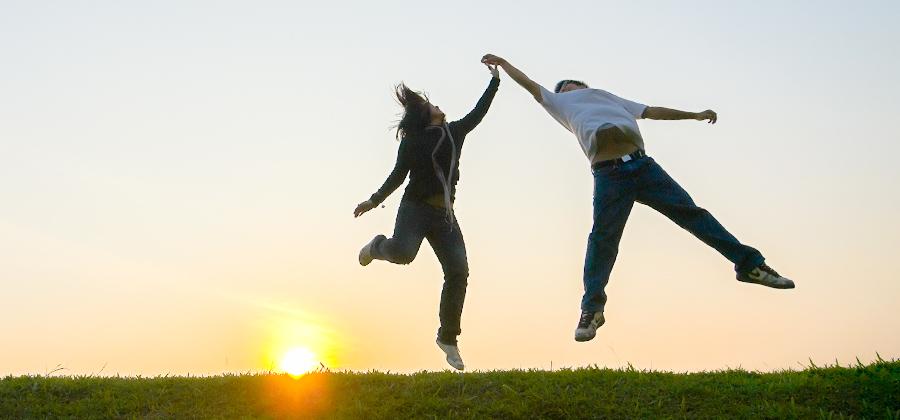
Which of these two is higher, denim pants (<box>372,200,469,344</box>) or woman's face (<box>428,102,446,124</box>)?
woman's face (<box>428,102,446,124</box>)

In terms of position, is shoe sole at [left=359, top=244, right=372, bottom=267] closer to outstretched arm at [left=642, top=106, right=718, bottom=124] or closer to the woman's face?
the woman's face

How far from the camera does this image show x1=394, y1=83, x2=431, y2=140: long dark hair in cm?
1066

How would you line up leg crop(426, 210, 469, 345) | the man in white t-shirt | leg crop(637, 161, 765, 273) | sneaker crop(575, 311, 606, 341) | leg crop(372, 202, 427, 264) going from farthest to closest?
leg crop(426, 210, 469, 345) → leg crop(372, 202, 427, 264) → leg crop(637, 161, 765, 273) → the man in white t-shirt → sneaker crop(575, 311, 606, 341)

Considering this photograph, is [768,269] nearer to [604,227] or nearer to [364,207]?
[604,227]

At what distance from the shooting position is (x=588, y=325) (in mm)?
9281

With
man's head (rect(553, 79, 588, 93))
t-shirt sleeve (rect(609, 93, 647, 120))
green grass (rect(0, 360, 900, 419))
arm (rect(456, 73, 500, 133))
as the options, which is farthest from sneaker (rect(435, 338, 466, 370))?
t-shirt sleeve (rect(609, 93, 647, 120))

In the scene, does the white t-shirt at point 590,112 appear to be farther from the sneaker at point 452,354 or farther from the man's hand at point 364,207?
the sneaker at point 452,354

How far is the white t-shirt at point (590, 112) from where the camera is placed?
9.42 m

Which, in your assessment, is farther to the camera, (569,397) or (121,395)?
(121,395)

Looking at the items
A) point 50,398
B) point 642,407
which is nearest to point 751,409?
point 642,407

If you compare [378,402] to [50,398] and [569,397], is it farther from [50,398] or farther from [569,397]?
[50,398]

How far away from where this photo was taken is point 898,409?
881cm

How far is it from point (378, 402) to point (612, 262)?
2468 mm

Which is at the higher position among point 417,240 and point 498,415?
point 417,240
